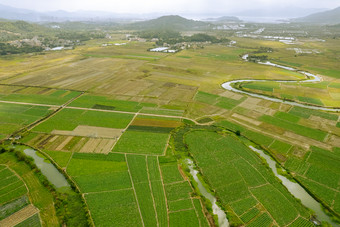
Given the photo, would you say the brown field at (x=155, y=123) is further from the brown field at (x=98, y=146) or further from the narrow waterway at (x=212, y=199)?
the narrow waterway at (x=212, y=199)

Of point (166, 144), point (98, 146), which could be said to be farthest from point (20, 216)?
point (166, 144)

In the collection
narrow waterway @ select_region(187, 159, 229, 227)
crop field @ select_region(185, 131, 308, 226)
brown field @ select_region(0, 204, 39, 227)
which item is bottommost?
narrow waterway @ select_region(187, 159, 229, 227)

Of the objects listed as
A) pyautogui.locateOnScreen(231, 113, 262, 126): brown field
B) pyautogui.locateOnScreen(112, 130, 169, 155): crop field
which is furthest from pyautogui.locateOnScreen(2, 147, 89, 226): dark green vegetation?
pyautogui.locateOnScreen(231, 113, 262, 126): brown field

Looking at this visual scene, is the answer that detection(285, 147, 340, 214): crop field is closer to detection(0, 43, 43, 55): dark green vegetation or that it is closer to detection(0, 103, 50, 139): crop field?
detection(0, 103, 50, 139): crop field

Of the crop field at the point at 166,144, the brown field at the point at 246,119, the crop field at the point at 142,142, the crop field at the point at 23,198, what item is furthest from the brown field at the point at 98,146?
the brown field at the point at 246,119

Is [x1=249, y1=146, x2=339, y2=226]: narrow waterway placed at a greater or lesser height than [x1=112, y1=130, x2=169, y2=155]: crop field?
lesser

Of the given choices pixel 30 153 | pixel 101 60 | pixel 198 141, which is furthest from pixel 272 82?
pixel 101 60
